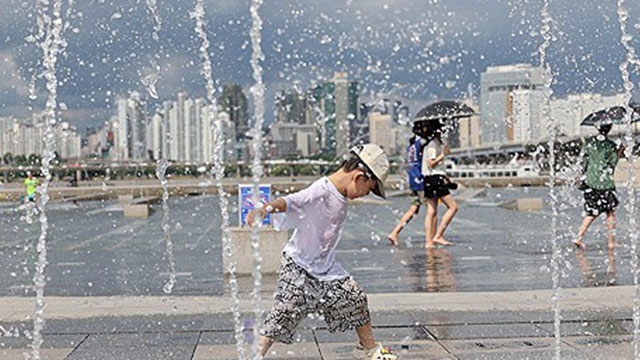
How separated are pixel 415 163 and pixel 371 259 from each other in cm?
162

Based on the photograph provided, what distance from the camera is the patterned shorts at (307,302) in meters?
4.96

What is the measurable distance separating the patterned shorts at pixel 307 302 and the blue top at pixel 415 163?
682 cm

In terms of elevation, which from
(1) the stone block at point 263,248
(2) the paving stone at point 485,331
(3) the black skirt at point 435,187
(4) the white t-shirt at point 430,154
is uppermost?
(4) the white t-shirt at point 430,154

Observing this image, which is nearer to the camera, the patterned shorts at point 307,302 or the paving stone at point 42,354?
the patterned shorts at point 307,302

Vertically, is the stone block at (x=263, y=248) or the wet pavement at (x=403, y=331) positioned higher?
the stone block at (x=263, y=248)

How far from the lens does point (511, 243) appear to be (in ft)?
42.4

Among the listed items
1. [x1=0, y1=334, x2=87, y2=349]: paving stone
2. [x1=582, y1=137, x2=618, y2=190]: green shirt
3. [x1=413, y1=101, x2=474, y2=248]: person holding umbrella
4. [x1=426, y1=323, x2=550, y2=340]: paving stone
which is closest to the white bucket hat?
[x1=426, y1=323, x2=550, y2=340]: paving stone

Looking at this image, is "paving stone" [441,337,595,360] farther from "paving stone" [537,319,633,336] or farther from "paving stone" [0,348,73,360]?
"paving stone" [0,348,73,360]

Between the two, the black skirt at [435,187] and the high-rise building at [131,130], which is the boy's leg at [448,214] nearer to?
the black skirt at [435,187]

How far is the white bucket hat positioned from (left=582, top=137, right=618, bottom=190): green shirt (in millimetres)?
6533

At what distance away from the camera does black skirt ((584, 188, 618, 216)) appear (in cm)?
1087

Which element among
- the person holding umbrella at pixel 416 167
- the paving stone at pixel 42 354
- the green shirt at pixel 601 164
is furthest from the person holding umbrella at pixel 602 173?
the paving stone at pixel 42 354

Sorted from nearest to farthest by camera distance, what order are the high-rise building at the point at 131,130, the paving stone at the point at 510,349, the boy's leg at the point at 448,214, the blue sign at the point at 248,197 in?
1. the paving stone at the point at 510,349
2. the blue sign at the point at 248,197
3. the boy's leg at the point at 448,214
4. the high-rise building at the point at 131,130

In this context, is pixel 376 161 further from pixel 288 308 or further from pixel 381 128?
pixel 381 128
